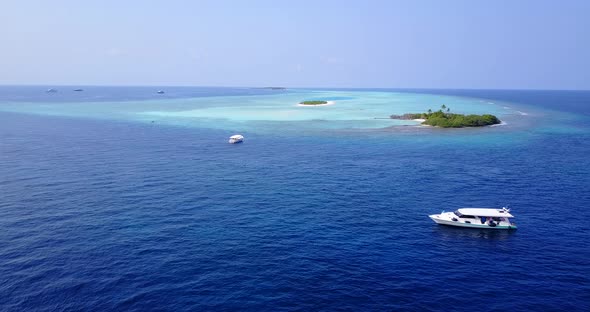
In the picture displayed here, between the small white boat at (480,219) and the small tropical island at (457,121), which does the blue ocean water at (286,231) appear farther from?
the small tropical island at (457,121)

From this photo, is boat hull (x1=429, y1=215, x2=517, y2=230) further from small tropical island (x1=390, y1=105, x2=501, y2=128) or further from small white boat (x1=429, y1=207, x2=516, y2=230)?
small tropical island (x1=390, y1=105, x2=501, y2=128)

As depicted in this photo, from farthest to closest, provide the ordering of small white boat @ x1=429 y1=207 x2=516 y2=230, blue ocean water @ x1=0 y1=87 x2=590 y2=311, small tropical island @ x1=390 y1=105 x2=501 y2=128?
small tropical island @ x1=390 y1=105 x2=501 y2=128 < small white boat @ x1=429 y1=207 x2=516 y2=230 < blue ocean water @ x1=0 y1=87 x2=590 y2=311

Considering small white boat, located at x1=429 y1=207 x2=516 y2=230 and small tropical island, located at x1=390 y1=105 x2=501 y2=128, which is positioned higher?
small tropical island, located at x1=390 y1=105 x2=501 y2=128

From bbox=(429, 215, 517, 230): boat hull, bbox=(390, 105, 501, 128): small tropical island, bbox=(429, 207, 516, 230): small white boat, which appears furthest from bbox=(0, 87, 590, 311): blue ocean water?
bbox=(390, 105, 501, 128): small tropical island

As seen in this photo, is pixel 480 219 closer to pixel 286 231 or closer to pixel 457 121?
pixel 286 231

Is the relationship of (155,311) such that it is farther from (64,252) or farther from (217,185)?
(217,185)

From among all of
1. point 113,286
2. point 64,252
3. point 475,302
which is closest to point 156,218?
point 64,252

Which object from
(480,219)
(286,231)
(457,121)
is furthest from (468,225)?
(457,121)
